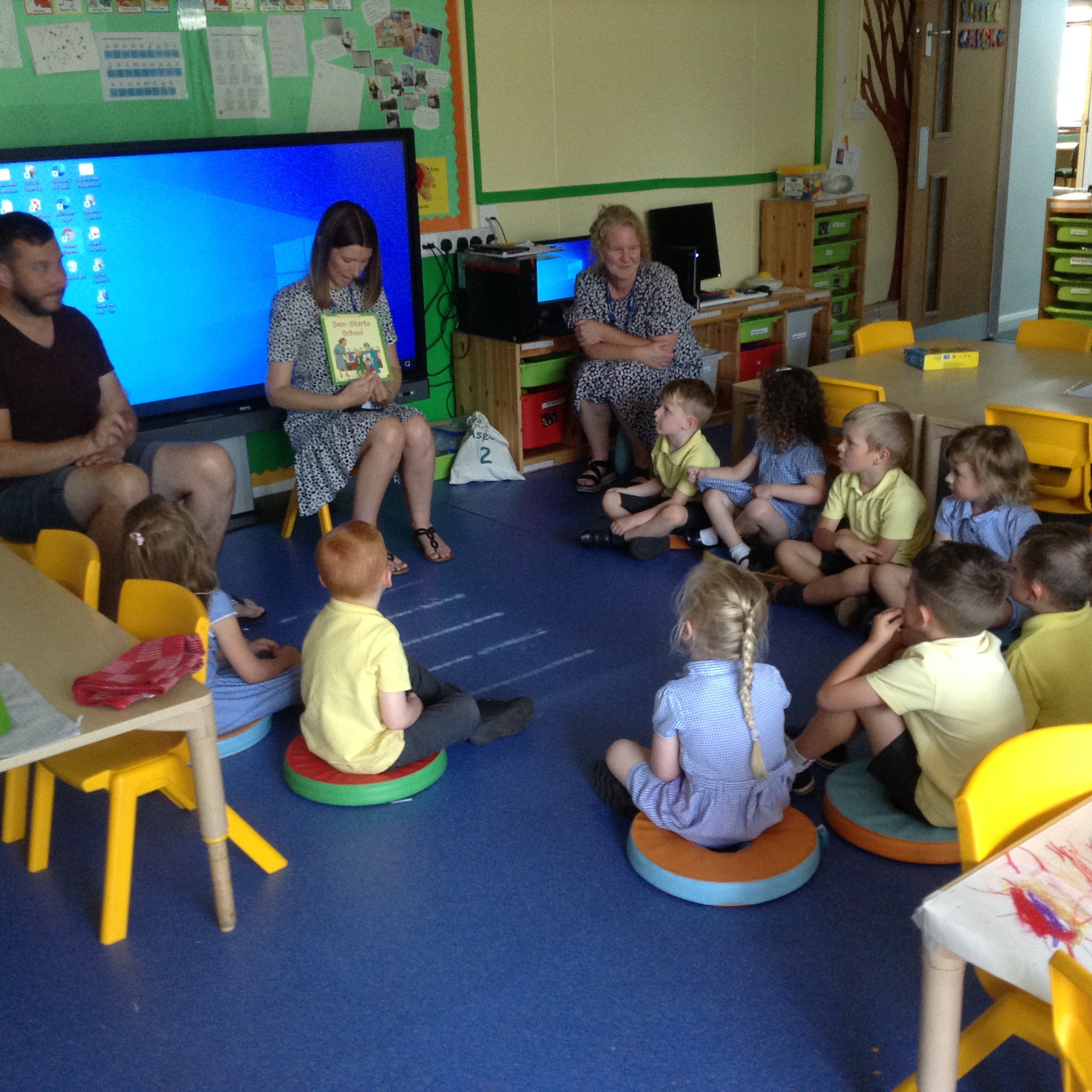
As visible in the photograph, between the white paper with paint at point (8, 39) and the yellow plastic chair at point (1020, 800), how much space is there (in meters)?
3.79

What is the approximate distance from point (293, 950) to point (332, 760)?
1.72 ft

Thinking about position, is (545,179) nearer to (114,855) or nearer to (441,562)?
(441,562)

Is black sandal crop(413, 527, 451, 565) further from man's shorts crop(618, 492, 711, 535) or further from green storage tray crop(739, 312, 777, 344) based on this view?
green storage tray crop(739, 312, 777, 344)

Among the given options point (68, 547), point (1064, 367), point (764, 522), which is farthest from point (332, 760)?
point (1064, 367)

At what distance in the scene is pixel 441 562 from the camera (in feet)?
13.5

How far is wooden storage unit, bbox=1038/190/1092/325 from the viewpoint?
238 inches

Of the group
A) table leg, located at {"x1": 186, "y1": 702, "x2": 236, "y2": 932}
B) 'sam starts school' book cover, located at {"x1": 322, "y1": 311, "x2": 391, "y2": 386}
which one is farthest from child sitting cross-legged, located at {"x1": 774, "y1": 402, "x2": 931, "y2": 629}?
table leg, located at {"x1": 186, "y1": 702, "x2": 236, "y2": 932}

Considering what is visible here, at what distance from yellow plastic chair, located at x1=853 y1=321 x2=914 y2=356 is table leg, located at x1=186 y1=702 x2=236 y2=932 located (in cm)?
315

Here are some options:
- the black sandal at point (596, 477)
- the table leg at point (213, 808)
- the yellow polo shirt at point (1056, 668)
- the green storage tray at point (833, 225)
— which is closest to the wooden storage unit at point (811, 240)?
the green storage tray at point (833, 225)

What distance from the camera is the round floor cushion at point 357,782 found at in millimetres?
2570

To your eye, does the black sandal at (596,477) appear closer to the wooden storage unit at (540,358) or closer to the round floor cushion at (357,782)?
the wooden storage unit at (540,358)

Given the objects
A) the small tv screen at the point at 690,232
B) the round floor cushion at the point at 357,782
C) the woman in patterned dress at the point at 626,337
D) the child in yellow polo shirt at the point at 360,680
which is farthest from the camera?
the small tv screen at the point at 690,232

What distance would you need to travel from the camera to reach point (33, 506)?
11.0 ft

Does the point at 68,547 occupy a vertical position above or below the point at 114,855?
above
